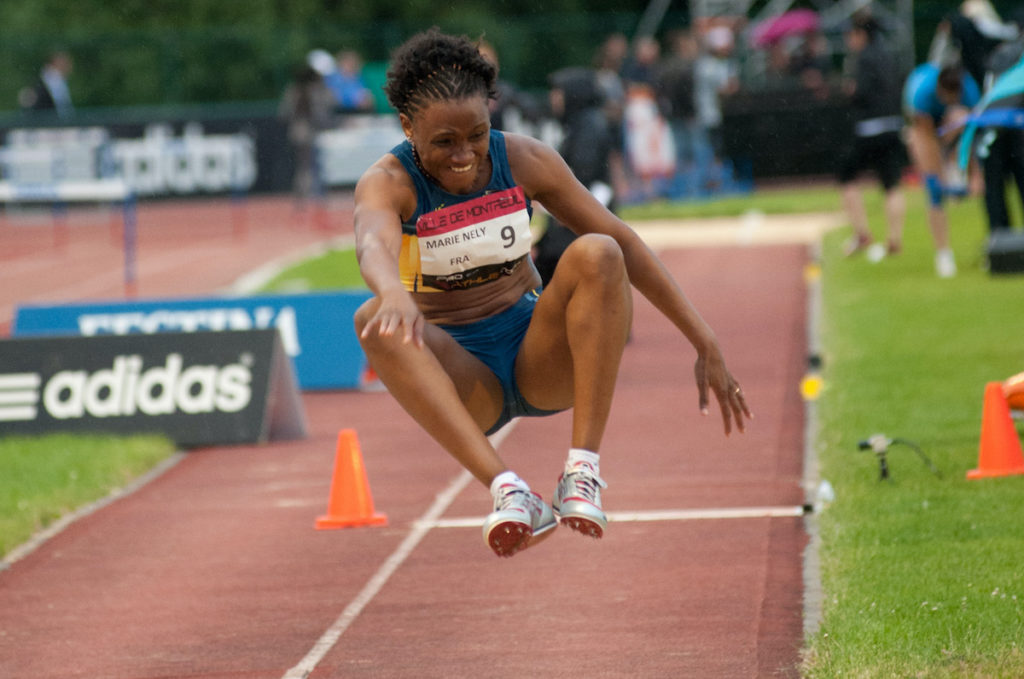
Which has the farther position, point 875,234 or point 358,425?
point 875,234

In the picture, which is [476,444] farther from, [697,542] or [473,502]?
[473,502]

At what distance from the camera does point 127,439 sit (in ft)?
30.9

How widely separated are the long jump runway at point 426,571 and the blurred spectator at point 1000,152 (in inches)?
107

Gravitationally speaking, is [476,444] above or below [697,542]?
above

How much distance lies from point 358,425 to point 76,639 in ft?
14.5

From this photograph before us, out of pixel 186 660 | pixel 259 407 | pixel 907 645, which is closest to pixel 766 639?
pixel 907 645

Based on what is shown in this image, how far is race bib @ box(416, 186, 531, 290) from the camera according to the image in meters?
4.95

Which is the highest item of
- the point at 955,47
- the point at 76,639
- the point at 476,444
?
the point at 955,47

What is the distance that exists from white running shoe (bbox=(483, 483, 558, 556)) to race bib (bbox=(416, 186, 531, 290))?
77cm

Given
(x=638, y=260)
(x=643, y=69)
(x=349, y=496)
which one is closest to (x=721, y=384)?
(x=638, y=260)

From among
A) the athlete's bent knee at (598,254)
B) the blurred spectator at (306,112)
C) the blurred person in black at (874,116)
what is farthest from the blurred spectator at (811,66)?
the athlete's bent knee at (598,254)

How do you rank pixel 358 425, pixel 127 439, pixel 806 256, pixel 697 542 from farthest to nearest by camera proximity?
pixel 806 256, pixel 358 425, pixel 127 439, pixel 697 542

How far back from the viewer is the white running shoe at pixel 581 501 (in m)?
4.80

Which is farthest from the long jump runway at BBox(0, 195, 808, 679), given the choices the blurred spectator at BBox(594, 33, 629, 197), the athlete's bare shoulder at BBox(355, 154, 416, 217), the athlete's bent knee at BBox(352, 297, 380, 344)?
the blurred spectator at BBox(594, 33, 629, 197)
